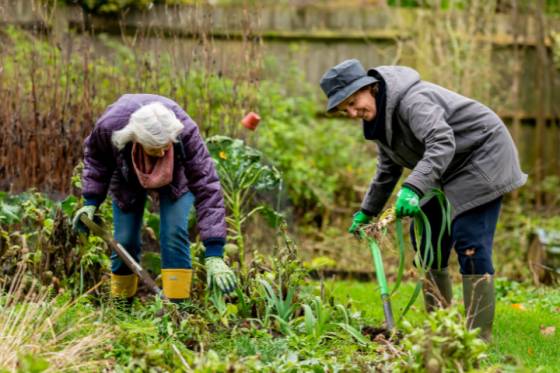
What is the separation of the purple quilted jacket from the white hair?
0.18 m

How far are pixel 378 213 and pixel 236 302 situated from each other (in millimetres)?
934

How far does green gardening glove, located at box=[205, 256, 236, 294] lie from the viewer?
4449 millimetres

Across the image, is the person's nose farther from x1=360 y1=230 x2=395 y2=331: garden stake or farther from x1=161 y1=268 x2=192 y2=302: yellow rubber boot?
x1=161 y1=268 x2=192 y2=302: yellow rubber boot

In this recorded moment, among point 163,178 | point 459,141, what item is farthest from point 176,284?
point 459,141

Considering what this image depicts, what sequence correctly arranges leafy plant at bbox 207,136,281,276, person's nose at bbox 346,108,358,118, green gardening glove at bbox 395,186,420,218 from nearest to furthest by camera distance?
green gardening glove at bbox 395,186,420,218 → person's nose at bbox 346,108,358,118 → leafy plant at bbox 207,136,281,276

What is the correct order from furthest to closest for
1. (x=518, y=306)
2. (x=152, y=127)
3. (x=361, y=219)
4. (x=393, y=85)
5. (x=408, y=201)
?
(x=518, y=306), (x=361, y=219), (x=393, y=85), (x=152, y=127), (x=408, y=201)

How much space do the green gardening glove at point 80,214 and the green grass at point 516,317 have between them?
1413mm

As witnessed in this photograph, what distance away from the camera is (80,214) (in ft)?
15.5

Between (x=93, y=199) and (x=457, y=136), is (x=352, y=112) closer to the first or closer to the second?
(x=457, y=136)

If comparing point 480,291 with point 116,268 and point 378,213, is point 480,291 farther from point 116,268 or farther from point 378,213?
point 116,268

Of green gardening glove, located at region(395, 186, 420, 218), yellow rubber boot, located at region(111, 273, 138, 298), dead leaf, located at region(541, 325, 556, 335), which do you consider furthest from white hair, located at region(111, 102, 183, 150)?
dead leaf, located at region(541, 325, 556, 335)

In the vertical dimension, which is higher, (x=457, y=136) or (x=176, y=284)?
(x=457, y=136)

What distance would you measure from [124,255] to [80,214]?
18.0 inches

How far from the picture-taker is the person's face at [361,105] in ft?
14.5
